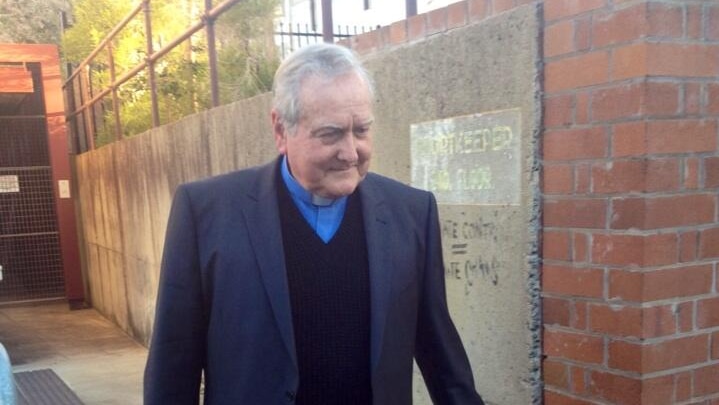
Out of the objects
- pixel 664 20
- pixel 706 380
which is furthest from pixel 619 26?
pixel 706 380

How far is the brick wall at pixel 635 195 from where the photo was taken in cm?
177

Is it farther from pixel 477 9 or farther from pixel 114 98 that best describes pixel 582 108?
pixel 114 98

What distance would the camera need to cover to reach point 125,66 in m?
7.66

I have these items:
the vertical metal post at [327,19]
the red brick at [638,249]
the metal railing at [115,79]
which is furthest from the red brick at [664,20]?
the metal railing at [115,79]

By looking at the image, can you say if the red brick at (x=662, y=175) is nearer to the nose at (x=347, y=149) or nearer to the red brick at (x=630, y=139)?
the red brick at (x=630, y=139)

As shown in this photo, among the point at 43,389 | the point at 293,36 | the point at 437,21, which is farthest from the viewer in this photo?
the point at 293,36

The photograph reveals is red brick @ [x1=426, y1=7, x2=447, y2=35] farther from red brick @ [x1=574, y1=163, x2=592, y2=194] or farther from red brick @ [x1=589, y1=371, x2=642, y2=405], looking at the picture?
red brick @ [x1=589, y1=371, x2=642, y2=405]

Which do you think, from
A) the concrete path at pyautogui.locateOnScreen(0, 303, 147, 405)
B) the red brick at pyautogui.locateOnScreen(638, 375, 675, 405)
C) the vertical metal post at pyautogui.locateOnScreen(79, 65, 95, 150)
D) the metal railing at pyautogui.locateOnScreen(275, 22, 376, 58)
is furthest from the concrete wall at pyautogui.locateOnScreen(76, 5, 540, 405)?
the vertical metal post at pyautogui.locateOnScreen(79, 65, 95, 150)

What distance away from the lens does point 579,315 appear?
6.51 feet

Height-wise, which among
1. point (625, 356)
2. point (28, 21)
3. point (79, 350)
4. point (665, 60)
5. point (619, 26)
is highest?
point (28, 21)

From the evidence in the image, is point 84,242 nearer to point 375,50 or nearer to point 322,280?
point 375,50

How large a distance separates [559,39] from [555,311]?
33.7 inches

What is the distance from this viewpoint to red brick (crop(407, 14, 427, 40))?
2580 millimetres

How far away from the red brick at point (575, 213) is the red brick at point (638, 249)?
6 centimetres
